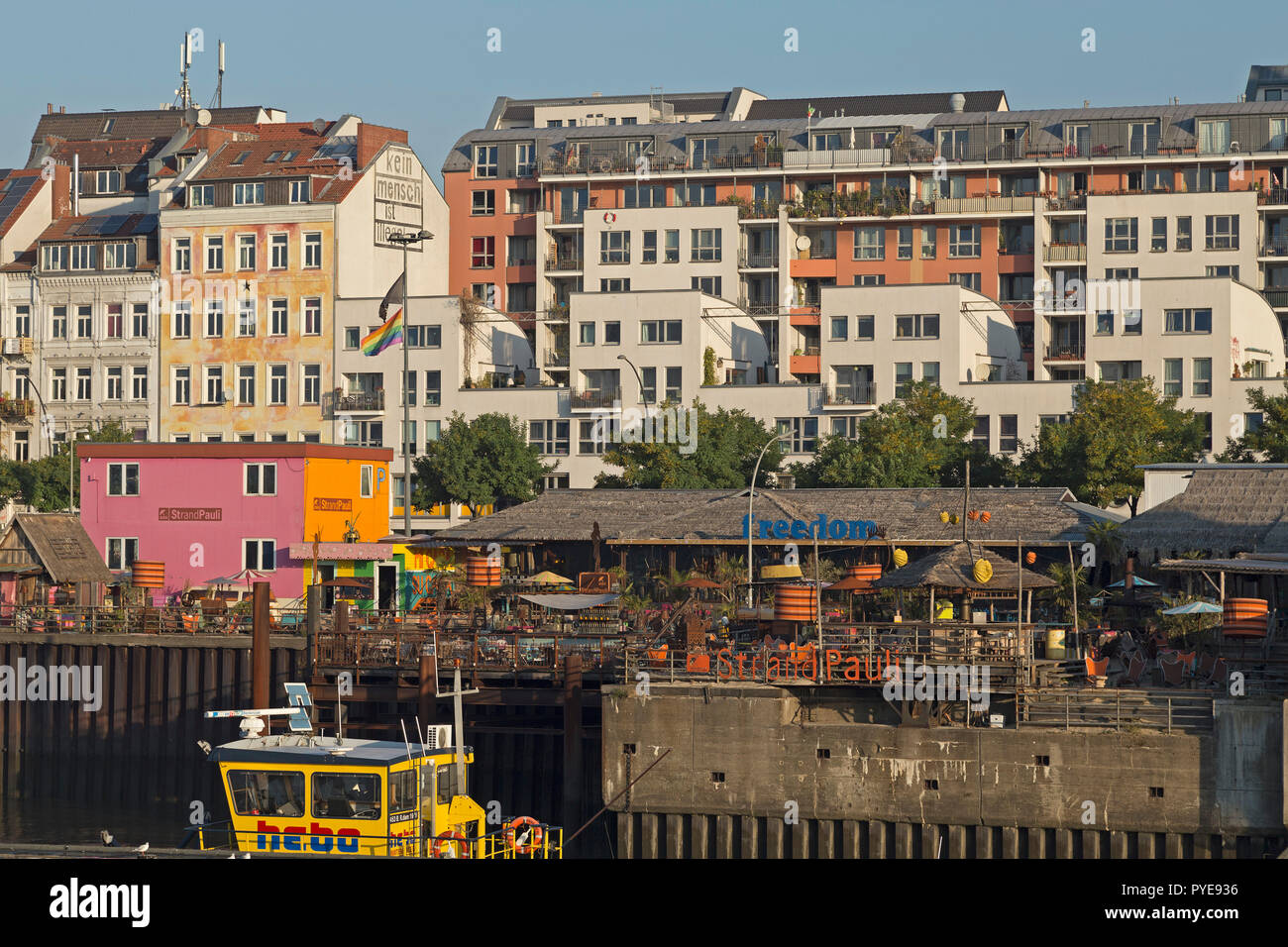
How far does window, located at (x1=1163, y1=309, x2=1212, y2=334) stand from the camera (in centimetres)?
11025

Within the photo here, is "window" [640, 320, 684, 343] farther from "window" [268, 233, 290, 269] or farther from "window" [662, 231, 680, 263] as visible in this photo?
"window" [268, 233, 290, 269]

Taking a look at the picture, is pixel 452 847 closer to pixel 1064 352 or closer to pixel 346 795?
pixel 346 795

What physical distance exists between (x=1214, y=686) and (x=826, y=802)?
9.52 m

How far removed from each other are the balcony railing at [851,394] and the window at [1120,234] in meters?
21.9

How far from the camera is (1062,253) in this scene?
127188mm

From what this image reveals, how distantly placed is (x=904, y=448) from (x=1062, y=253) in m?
36.9

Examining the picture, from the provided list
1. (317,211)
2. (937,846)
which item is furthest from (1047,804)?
(317,211)

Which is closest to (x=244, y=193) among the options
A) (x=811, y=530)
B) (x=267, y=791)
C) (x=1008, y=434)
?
(x=1008, y=434)

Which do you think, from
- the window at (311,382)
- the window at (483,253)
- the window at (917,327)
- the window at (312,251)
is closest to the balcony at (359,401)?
the window at (311,382)

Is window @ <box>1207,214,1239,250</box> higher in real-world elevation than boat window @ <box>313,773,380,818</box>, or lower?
higher

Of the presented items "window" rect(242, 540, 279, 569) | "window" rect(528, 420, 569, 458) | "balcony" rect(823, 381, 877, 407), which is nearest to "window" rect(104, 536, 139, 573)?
"window" rect(242, 540, 279, 569)

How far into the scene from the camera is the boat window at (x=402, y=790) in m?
39.5

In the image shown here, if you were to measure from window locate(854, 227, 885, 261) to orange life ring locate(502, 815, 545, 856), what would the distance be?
308ft

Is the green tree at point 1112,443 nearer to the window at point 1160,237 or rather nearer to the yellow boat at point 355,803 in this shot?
the window at point 1160,237
